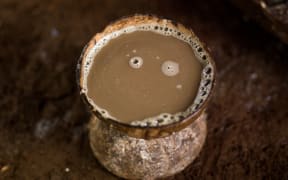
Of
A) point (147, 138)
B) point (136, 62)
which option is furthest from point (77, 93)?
point (147, 138)

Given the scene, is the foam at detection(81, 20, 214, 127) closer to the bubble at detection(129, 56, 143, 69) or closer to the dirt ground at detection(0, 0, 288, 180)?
the bubble at detection(129, 56, 143, 69)

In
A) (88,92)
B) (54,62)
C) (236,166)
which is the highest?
(88,92)

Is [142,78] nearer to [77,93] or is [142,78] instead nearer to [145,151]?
[145,151]

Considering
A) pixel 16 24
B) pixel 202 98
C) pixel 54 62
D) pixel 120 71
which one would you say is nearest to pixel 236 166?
pixel 202 98

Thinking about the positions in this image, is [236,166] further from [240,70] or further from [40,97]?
[40,97]

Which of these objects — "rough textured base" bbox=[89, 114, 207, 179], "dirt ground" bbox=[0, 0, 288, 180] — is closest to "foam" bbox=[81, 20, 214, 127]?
"rough textured base" bbox=[89, 114, 207, 179]

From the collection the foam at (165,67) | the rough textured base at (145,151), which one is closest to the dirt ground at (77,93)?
the rough textured base at (145,151)
